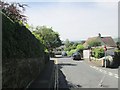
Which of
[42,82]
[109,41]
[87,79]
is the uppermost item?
[109,41]

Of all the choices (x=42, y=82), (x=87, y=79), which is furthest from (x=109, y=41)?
(x=42, y=82)

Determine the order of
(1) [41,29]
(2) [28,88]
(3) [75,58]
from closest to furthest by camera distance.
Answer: (2) [28,88] < (3) [75,58] < (1) [41,29]

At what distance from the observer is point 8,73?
8.84 metres

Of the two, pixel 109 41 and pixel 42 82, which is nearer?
pixel 42 82

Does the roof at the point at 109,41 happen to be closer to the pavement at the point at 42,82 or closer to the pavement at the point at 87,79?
the pavement at the point at 87,79

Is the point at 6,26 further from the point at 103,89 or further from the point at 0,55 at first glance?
the point at 103,89

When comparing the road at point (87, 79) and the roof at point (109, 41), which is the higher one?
the roof at point (109, 41)

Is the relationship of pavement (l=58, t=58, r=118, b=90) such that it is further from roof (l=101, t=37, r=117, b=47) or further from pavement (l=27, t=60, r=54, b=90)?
roof (l=101, t=37, r=117, b=47)

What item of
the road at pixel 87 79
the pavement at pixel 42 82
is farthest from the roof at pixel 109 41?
the pavement at pixel 42 82

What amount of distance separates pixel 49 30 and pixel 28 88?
64853mm

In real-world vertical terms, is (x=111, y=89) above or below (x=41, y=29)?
below

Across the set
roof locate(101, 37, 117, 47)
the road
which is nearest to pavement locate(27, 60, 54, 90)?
the road

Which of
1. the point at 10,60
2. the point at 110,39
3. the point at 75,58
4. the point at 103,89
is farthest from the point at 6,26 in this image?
the point at 110,39

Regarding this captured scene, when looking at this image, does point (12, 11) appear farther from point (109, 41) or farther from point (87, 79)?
point (109, 41)
